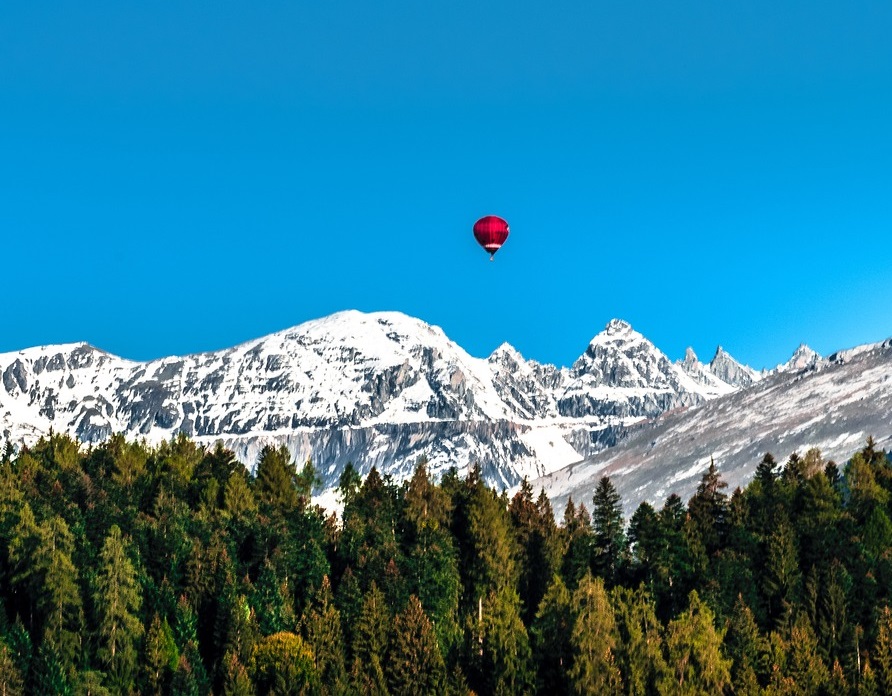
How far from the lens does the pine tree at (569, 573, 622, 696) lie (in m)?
104

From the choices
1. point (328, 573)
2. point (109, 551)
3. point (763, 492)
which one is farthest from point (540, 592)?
point (109, 551)

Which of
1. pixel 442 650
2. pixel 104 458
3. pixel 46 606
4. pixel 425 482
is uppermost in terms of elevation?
pixel 104 458

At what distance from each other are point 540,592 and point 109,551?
4441 centimetres

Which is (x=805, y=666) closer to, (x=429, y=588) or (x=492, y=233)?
(x=429, y=588)

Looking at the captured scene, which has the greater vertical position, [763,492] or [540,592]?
[763,492]

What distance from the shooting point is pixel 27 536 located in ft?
389

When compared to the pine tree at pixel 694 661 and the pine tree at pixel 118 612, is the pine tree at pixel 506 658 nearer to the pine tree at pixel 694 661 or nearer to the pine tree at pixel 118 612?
the pine tree at pixel 694 661

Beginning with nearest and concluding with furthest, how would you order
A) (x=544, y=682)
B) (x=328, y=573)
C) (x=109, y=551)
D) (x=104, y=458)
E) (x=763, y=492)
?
(x=544, y=682), (x=109, y=551), (x=328, y=573), (x=763, y=492), (x=104, y=458)

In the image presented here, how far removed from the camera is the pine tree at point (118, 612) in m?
108

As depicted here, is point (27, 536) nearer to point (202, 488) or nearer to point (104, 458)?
point (202, 488)

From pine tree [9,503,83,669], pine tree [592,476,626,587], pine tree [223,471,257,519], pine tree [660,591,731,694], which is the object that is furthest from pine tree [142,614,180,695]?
pine tree [592,476,626,587]

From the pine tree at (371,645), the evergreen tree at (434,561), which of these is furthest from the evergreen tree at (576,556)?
the pine tree at (371,645)

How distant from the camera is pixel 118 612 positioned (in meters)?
111

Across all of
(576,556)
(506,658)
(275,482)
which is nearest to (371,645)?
(506,658)
